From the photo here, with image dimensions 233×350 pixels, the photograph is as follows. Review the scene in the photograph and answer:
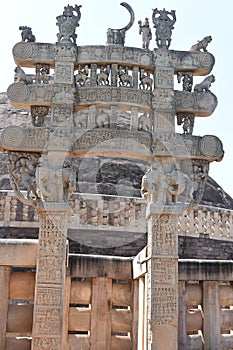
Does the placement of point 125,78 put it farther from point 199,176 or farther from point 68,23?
point 199,176

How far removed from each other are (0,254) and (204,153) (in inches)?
124

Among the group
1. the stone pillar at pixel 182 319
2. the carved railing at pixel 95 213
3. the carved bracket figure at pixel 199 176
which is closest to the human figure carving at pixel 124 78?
the carved bracket figure at pixel 199 176

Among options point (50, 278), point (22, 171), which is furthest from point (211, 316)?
point (22, 171)

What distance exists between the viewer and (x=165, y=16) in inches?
303

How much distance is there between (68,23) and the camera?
753 cm

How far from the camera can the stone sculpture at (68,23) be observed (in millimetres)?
7520

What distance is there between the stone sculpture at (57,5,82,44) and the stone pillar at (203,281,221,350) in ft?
13.2

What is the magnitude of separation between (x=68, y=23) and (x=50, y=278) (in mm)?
3613

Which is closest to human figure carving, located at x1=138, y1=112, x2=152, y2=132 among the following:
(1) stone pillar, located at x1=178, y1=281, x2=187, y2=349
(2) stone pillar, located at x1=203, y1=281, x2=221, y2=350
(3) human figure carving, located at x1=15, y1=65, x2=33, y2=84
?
(3) human figure carving, located at x1=15, y1=65, x2=33, y2=84

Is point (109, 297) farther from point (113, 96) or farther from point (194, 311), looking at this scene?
point (113, 96)

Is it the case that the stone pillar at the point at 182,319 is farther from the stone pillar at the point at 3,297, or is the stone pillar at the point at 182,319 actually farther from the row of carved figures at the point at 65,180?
the stone pillar at the point at 3,297

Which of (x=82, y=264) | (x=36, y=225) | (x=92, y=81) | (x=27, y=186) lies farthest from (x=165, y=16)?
(x=36, y=225)

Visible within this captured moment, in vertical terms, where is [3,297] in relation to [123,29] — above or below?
below

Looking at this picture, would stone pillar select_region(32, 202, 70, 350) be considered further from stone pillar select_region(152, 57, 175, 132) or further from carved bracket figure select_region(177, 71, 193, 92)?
carved bracket figure select_region(177, 71, 193, 92)
